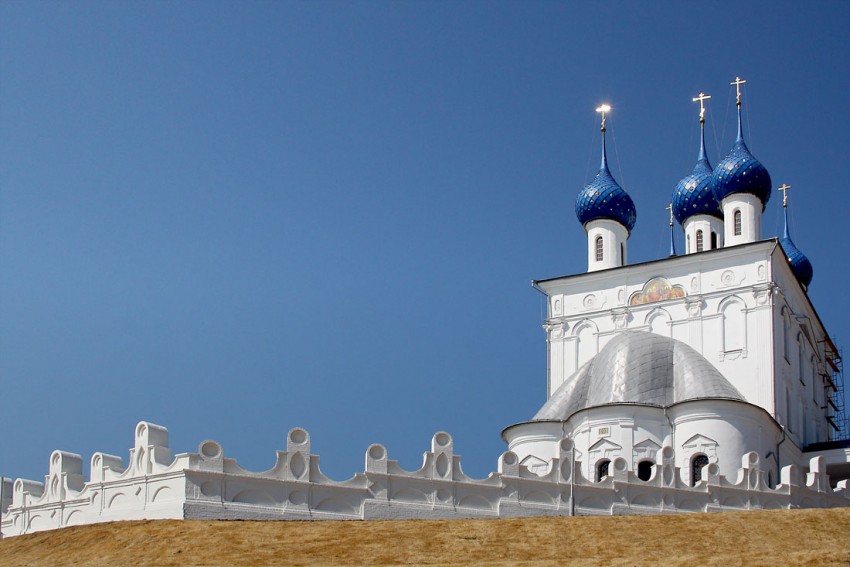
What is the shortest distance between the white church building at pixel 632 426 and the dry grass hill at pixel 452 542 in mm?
1056

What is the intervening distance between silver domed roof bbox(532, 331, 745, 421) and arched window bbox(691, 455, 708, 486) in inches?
59.6

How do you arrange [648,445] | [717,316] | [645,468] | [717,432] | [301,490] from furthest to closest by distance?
[717,316], [645,468], [648,445], [717,432], [301,490]

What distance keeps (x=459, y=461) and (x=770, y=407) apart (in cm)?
1567

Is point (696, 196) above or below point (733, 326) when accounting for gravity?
above

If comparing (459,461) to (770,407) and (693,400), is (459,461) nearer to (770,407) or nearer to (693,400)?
(693,400)

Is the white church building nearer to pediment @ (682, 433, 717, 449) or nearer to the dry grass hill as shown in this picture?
pediment @ (682, 433, 717, 449)

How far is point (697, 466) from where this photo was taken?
1232 inches

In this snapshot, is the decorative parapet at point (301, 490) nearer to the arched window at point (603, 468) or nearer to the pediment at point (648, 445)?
the pediment at point (648, 445)

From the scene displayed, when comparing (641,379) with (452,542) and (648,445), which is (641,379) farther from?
(452,542)

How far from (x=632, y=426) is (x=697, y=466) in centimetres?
188

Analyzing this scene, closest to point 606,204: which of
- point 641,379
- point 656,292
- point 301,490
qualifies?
point 656,292

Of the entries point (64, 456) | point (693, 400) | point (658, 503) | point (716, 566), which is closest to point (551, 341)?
point (693, 400)

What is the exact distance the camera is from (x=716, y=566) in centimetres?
1594

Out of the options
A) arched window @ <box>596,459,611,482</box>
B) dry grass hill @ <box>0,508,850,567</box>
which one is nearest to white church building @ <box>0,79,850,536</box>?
arched window @ <box>596,459,611,482</box>
